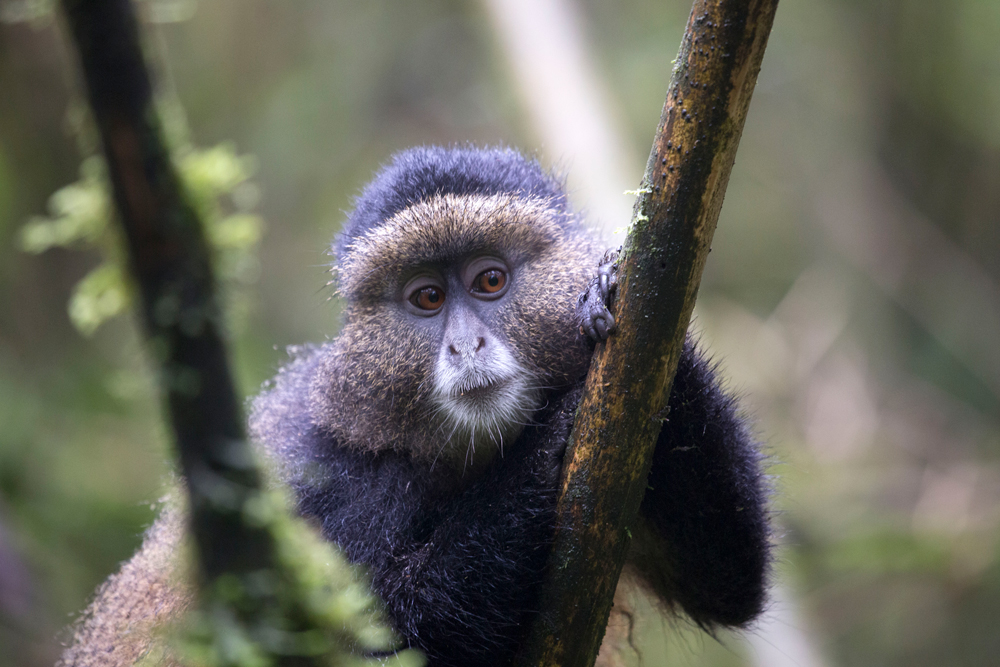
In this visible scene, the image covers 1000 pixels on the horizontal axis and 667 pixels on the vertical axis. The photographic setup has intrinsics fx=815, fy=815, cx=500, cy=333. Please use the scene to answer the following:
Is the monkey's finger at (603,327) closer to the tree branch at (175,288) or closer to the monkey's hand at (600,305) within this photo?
the monkey's hand at (600,305)

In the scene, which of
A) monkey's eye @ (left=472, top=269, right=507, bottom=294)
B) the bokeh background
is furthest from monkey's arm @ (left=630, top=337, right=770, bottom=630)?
the bokeh background

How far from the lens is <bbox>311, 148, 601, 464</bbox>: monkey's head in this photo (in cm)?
339

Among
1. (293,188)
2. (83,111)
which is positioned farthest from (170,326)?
(293,188)

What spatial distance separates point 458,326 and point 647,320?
1.12 metres

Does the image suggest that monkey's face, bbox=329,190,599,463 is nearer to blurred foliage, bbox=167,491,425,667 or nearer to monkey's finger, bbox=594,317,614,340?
monkey's finger, bbox=594,317,614,340

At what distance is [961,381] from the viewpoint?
30.1 feet

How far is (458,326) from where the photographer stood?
344cm

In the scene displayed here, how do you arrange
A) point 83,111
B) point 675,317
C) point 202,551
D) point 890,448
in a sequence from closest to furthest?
1. point 83,111
2. point 202,551
3. point 675,317
4. point 890,448

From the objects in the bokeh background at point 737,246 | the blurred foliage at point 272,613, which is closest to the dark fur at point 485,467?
the blurred foliage at point 272,613

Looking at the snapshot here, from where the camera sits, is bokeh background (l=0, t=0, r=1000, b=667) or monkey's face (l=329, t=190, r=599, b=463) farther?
bokeh background (l=0, t=0, r=1000, b=667)

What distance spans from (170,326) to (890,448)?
289 inches

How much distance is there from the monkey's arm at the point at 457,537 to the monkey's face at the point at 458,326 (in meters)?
0.17

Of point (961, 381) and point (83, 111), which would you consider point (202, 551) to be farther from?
point (961, 381)

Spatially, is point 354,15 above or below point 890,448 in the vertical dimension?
above
